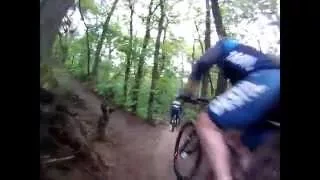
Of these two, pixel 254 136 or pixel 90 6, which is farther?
pixel 90 6

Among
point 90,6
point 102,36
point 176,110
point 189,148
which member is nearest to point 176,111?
point 176,110

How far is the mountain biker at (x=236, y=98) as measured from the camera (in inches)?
57.0

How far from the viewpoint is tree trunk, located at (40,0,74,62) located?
154 centimetres

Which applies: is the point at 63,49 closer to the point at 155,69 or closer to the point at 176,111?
the point at 155,69

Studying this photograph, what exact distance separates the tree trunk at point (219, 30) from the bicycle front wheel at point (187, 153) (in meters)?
0.15

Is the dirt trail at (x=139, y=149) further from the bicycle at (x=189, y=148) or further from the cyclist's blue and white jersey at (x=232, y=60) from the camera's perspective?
the cyclist's blue and white jersey at (x=232, y=60)

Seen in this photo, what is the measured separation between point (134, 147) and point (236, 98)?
355mm

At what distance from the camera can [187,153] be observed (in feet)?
4.83

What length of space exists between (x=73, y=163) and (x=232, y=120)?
1.70ft

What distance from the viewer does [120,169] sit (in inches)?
58.6

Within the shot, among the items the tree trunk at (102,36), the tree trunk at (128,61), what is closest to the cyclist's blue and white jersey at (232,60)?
the tree trunk at (128,61)
